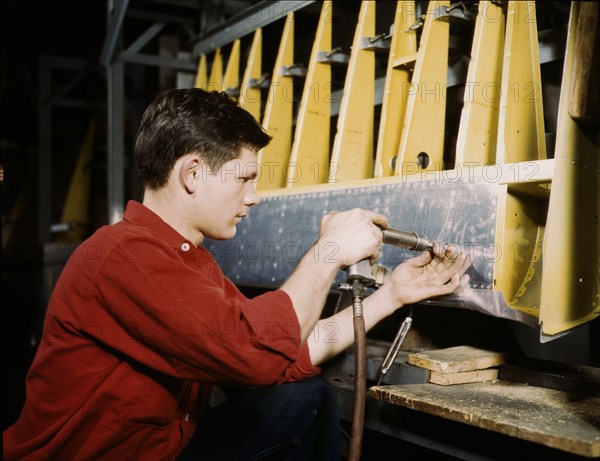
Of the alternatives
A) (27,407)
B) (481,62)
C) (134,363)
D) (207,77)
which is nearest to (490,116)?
(481,62)

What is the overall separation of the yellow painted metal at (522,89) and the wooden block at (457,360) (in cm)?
67

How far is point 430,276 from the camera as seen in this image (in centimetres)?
175

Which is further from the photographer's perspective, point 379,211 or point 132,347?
point 379,211

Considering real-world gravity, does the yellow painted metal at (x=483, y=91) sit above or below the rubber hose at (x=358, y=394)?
above

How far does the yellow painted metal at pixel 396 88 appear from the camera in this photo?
246cm

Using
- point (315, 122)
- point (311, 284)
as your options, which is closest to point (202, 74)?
point (315, 122)

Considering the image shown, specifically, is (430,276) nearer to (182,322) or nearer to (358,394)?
(358,394)

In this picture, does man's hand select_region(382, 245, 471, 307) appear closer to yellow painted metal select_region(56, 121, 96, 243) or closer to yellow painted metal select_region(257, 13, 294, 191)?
yellow painted metal select_region(257, 13, 294, 191)

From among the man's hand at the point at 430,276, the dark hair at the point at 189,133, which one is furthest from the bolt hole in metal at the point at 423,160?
the dark hair at the point at 189,133

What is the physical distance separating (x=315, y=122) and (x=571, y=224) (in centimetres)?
171

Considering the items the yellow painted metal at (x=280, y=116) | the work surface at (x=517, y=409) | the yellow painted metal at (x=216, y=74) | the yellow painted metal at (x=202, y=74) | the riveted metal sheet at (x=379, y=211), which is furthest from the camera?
the yellow painted metal at (x=202, y=74)

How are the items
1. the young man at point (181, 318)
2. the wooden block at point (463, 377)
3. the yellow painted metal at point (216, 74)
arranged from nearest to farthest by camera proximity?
the young man at point (181, 318) → the wooden block at point (463, 377) → the yellow painted metal at point (216, 74)

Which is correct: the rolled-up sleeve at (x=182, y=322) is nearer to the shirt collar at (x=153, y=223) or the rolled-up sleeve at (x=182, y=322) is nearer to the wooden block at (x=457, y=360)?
the shirt collar at (x=153, y=223)

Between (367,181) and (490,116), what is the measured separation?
515mm
